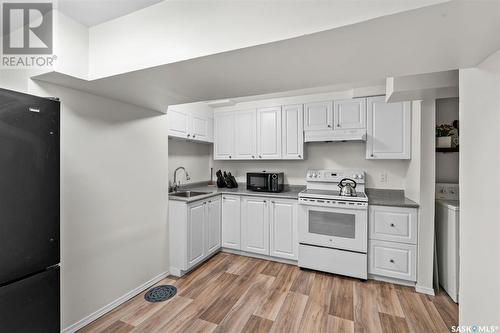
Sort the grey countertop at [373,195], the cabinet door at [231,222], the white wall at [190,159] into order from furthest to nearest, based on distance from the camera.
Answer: the white wall at [190,159], the cabinet door at [231,222], the grey countertop at [373,195]

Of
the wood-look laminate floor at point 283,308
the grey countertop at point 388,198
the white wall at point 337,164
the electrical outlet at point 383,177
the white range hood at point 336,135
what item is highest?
the white range hood at point 336,135

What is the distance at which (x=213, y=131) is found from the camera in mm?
3932

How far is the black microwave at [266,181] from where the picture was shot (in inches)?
132

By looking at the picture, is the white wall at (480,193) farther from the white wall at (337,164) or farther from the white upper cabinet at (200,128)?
the white upper cabinet at (200,128)

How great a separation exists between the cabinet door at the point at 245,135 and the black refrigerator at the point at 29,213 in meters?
2.59

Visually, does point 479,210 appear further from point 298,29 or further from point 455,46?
point 298,29

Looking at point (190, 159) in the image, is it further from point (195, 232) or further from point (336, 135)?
point (336, 135)

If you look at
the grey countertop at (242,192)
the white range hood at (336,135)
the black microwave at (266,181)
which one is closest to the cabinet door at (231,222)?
the grey countertop at (242,192)

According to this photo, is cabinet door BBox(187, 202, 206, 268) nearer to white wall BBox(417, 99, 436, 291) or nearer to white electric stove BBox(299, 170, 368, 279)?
white electric stove BBox(299, 170, 368, 279)

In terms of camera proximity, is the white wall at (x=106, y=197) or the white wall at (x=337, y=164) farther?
the white wall at (x=337, y=164)

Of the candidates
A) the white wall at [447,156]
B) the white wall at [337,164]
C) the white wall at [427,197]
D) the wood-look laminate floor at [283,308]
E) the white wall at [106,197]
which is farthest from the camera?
the white wall at [337,164]

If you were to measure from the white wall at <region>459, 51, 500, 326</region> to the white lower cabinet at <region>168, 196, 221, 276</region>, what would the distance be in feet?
8.08

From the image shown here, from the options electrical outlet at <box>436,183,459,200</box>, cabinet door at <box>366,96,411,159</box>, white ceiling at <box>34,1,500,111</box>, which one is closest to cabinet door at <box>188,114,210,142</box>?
white ceiling at <box>34,1,500,111</box>

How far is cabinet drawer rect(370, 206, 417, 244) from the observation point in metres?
2.45
